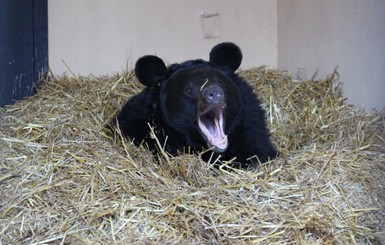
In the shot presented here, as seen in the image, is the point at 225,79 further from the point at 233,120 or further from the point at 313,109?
the point at 313,109

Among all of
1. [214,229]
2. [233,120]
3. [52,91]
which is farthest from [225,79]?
[52,91]

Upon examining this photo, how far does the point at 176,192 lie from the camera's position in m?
4.06

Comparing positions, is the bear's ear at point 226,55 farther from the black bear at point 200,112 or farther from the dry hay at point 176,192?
the dry hay at point 176,192

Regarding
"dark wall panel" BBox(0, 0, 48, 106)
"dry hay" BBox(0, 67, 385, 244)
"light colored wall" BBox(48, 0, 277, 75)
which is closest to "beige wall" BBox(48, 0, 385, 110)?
"light colored wall" BBox(48, 0, 277, 75)

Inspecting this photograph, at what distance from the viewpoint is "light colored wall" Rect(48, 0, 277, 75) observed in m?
7.05

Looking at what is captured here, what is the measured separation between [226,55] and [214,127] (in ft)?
2.20

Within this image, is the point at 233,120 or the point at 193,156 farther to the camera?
the point at 233,120

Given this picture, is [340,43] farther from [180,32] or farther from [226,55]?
[180,32]

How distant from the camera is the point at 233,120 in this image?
5.14 meters

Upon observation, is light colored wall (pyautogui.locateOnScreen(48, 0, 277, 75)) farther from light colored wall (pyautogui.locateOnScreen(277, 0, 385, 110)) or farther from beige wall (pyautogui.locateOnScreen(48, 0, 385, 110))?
light colored wall (pyautogui.locateOnScreen(277, 0, 385, 110))

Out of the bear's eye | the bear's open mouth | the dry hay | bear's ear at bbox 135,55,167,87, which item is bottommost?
the dry hay

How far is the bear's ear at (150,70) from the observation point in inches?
201

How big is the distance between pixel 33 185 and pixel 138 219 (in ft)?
2.48

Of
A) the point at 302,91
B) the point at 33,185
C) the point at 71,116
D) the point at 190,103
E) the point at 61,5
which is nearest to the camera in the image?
the point at 33,185
